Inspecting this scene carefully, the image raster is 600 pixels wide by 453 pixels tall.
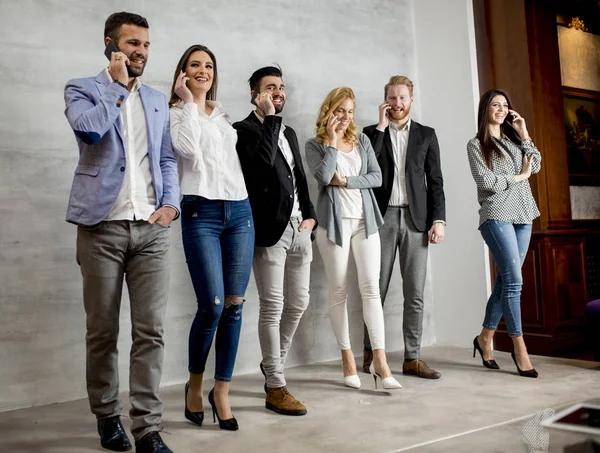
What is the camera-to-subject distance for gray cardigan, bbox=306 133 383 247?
3.27 m

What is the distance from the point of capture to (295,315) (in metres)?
3.14

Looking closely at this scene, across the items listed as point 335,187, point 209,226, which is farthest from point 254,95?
point 209,226

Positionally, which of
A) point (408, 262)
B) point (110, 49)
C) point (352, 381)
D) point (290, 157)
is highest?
point (110, 49)

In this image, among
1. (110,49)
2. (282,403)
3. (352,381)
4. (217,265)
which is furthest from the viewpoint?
(352,381)

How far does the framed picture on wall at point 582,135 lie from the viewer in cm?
489

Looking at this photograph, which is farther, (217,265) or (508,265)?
(508,265)

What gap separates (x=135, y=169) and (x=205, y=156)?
355mm

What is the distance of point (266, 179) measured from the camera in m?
2.89

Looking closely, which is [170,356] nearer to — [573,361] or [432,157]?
[432,157]

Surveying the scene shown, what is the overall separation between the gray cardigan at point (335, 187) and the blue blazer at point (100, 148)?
1062 millimetres

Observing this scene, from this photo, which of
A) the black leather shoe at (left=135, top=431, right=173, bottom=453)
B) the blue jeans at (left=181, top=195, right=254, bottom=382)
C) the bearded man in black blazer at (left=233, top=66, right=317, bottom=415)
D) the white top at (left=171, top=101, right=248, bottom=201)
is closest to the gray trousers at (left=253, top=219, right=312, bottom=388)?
the bearded man in black blazer at (left=233, top=66, right=317, bottom=415)

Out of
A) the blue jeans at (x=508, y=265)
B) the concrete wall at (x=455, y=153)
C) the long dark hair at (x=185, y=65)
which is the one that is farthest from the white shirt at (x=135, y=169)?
the concrete wall at (x=455, y=153)

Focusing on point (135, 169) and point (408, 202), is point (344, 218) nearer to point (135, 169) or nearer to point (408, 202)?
point (408, 202)

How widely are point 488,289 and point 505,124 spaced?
1187 millimetres
